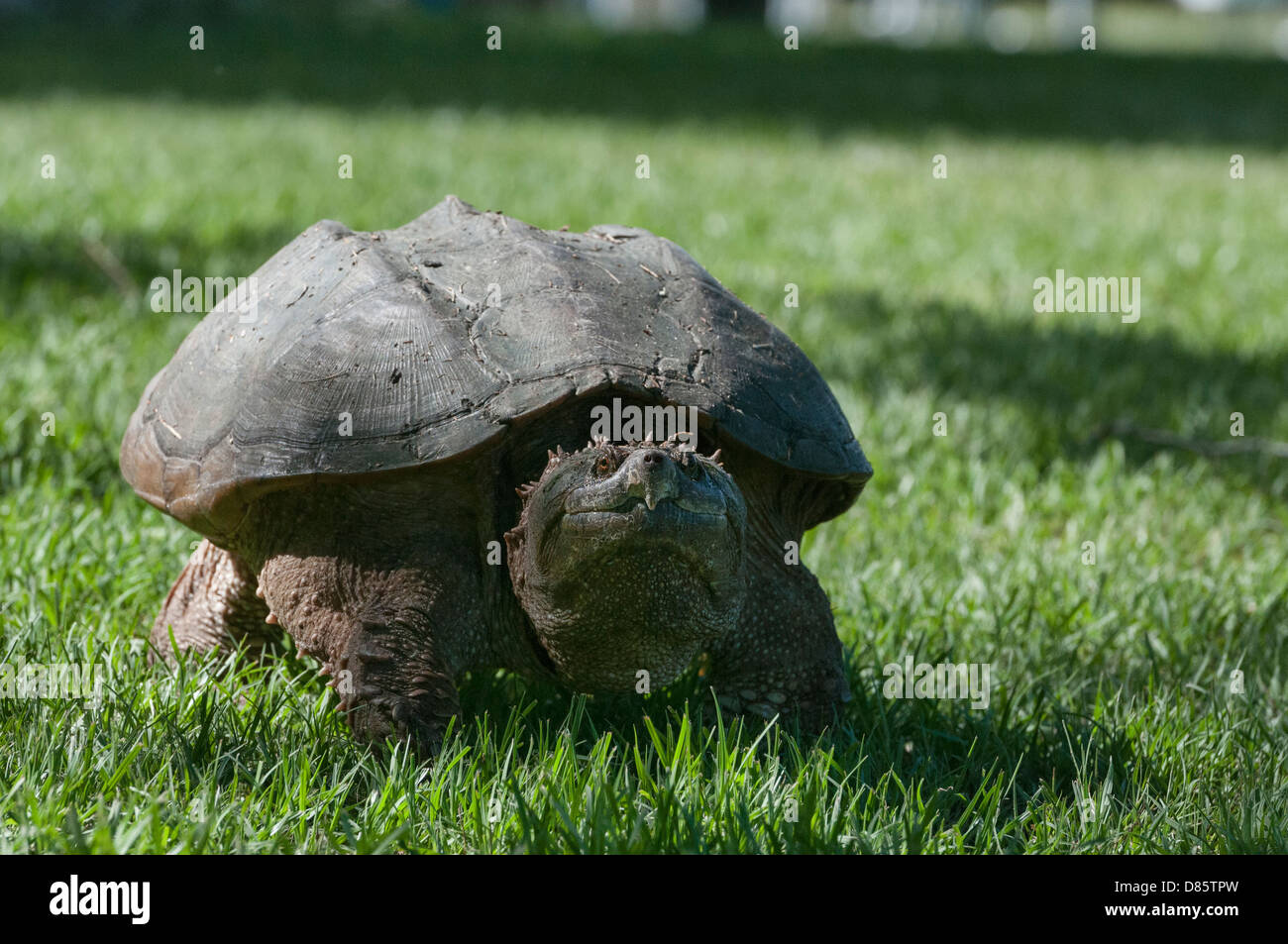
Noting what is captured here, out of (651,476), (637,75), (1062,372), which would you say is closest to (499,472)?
(651,476)

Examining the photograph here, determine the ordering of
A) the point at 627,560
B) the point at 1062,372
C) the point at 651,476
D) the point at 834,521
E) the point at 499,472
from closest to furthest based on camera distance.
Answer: the point at 651,476
the point at 627,560
the point at 499,472
the point at 834,521
the point at 1062,372

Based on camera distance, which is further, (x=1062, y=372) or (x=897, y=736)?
(x=1062, y=372)

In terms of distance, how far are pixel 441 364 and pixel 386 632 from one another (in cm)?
51

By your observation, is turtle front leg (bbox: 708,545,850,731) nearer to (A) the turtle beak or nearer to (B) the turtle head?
(B) the turtle head

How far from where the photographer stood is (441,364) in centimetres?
254

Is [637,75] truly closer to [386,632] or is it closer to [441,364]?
[441,364]

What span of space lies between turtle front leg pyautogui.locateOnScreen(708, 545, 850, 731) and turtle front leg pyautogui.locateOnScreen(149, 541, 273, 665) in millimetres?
→ 1057

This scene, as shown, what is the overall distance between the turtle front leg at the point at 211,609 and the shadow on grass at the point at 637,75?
31.4 feet

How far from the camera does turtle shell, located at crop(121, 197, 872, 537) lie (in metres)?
2.50

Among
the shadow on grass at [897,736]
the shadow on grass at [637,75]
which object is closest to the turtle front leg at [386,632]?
the shadow on grass at [897,736]

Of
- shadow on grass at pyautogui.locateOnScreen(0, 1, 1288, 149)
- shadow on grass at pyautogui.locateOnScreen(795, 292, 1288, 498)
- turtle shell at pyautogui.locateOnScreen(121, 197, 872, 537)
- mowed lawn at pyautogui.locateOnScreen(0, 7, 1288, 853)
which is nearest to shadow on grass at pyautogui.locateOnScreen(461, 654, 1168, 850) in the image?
mowed lawn at pyautogui.locateOnScreen(0, 7, 1288, 853)

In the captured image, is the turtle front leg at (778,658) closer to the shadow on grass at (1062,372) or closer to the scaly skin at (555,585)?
the scaly skin at (555,585)

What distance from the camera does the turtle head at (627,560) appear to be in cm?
219

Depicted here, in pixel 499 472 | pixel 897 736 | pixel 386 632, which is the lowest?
pixel 897 736
